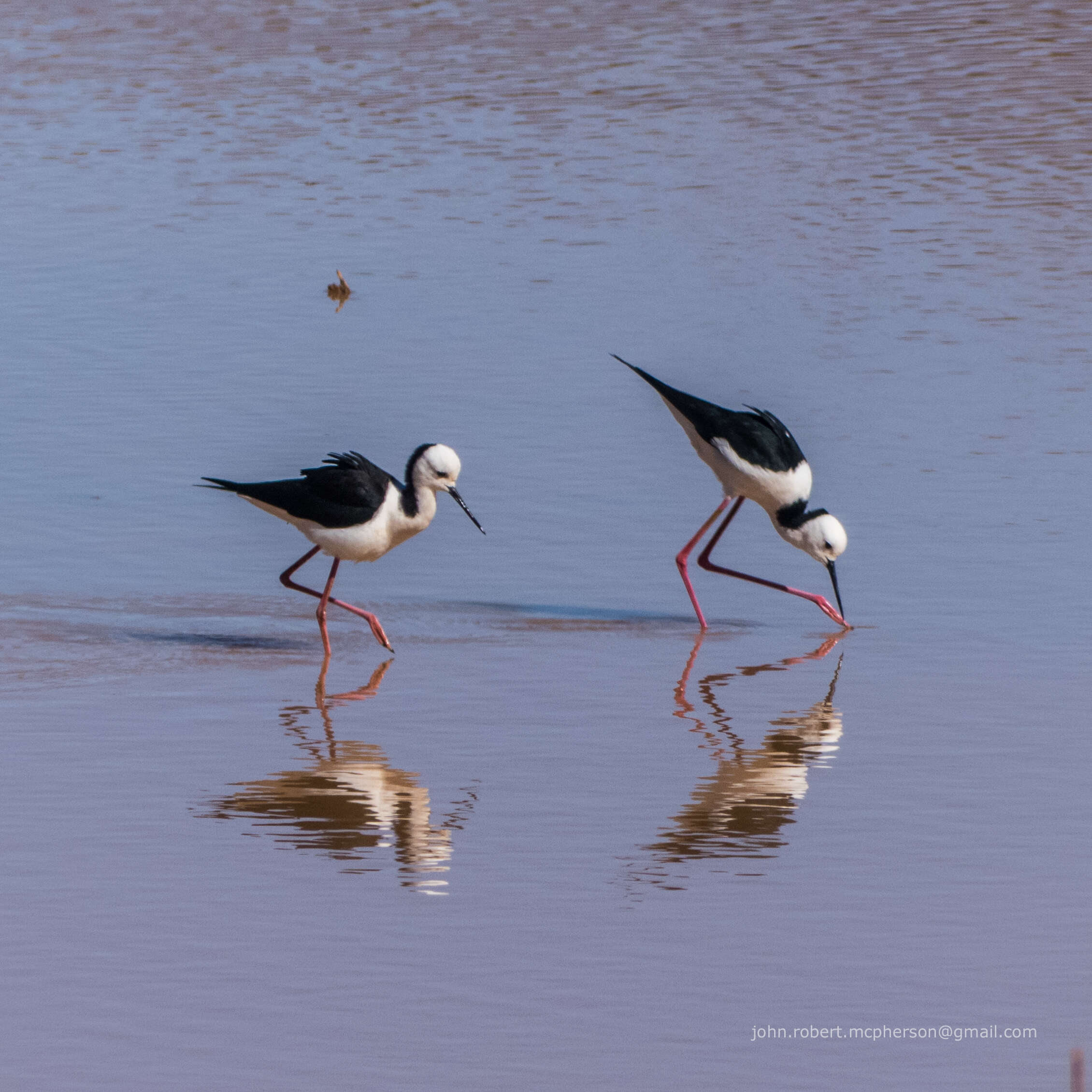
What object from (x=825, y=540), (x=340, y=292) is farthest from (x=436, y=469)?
(x=340, y=292)

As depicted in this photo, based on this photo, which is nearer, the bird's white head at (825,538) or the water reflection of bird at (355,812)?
the water reflection of bird at (355,812)

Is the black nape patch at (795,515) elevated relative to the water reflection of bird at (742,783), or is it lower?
lower

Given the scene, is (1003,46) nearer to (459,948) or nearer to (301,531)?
(301,531)

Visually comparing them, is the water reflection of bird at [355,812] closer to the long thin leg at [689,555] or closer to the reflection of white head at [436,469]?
the reflection of white head at [436,469]

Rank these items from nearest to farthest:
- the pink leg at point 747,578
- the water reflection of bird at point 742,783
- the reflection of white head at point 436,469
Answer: the water reflection of bird at point 742,783 → the reflection of white head at point 436,469 → the pink leg at point 747,578

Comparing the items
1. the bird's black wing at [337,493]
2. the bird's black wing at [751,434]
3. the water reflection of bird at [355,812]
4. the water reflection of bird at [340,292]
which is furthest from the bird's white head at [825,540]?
the water reflection of bird at [340,292]

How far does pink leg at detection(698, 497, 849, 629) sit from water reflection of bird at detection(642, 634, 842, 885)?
0.70 metres

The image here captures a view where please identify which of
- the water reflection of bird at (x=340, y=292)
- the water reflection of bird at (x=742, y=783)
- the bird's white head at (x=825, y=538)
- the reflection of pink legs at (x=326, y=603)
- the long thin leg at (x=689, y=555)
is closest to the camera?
the water reflection of bird at (x=742, y=783)

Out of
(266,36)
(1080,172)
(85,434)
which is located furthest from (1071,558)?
(266,36)

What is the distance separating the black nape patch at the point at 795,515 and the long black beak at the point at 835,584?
234 mm

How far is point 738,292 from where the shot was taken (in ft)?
47.5

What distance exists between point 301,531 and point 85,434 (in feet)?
10.2

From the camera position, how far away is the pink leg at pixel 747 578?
28.7 feet

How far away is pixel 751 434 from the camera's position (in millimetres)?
9523
